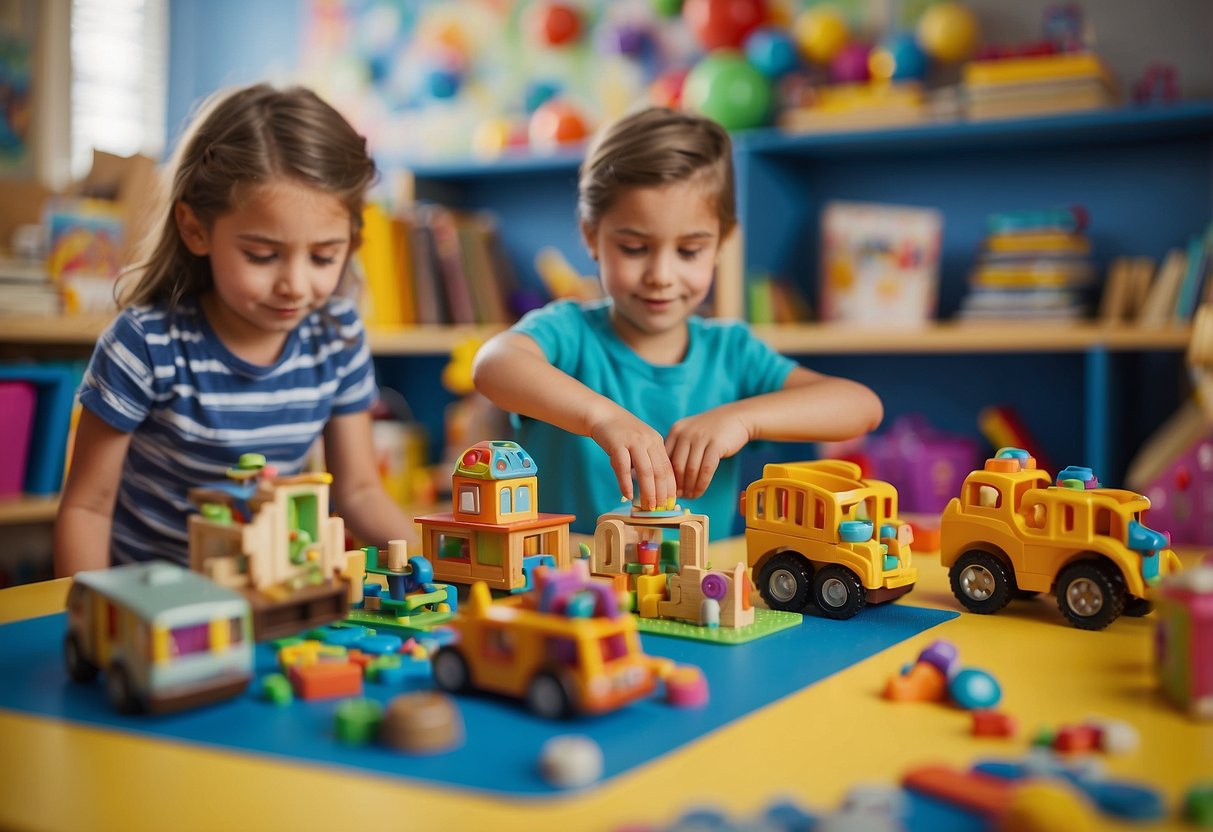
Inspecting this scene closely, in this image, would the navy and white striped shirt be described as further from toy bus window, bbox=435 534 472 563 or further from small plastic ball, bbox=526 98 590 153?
small plastic ball, bbox=526 98 590 153

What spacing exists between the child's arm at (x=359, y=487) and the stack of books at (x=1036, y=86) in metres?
1.56

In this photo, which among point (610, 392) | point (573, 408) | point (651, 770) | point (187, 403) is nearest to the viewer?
point (651, 770)

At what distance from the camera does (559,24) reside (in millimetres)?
3059

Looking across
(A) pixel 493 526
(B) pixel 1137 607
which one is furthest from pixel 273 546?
(B) pixel 1137 607

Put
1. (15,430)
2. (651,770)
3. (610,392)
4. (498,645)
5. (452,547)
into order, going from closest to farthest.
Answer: (651,770)
(498,645)
(452,547)
(610,392)
(15,430)

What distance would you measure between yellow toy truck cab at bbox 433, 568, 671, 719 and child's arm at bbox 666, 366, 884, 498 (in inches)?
14.3

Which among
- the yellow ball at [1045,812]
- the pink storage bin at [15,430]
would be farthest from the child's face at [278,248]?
the pink storage bin at [15,430]

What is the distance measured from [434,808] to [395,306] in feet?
8.59

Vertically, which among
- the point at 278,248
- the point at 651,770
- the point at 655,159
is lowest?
the point at 651,770

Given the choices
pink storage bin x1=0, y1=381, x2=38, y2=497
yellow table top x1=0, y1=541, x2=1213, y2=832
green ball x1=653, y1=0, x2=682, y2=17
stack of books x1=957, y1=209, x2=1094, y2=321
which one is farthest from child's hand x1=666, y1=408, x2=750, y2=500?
green ball x1=653, y1=0, x2=682, y2=17

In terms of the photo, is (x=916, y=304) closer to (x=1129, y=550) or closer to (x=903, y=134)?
(x=903, y=134)

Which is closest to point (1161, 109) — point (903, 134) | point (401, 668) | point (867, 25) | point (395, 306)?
point (903, 134)

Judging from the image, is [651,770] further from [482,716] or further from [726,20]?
[726,20]

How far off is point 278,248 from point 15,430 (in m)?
1.39
